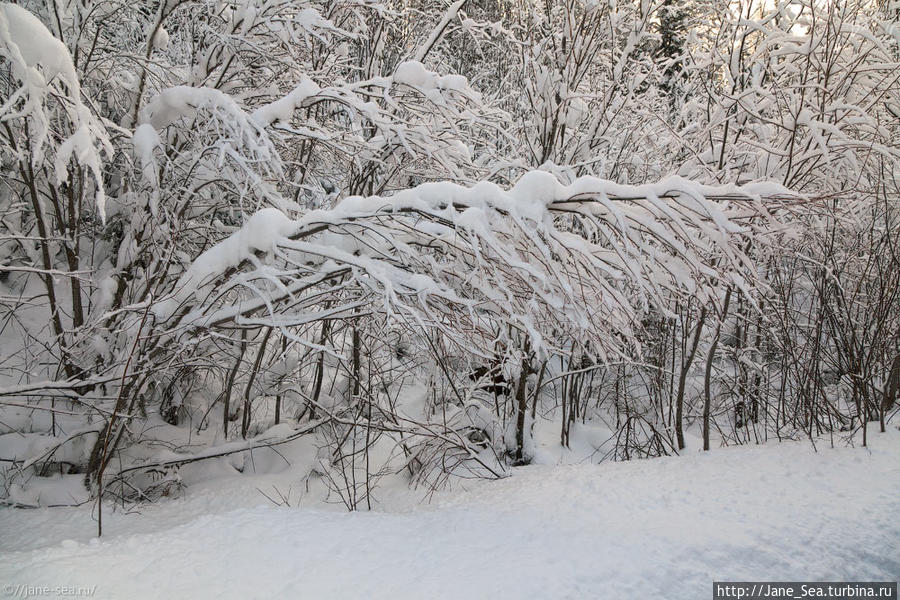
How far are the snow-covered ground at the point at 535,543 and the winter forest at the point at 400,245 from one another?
0.12 m

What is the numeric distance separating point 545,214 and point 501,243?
0.94 ft

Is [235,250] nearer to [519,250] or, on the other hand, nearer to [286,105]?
[286,105]

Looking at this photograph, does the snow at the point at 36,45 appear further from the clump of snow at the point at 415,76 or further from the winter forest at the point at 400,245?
the clump of snow at the point at 415,76

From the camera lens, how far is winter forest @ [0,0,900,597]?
326 cm

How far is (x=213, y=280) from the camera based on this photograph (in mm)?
4074

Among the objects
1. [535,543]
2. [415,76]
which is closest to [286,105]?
[415,76]

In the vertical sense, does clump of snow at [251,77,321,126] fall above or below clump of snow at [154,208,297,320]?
above

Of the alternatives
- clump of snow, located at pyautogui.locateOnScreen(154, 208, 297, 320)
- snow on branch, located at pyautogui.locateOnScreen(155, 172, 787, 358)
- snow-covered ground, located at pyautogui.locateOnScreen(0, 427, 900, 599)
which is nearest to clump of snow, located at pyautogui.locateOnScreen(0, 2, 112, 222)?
clump of snow, located at pyautogui.locateOnScreen(154, 208, 297, 320)

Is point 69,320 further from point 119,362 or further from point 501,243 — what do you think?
point 501,243

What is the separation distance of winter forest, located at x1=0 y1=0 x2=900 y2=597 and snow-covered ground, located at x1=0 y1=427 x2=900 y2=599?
0.12 meters

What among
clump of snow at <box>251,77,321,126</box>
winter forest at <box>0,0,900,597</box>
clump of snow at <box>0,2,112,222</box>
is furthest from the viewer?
clump of snow at <box>251,77,321,126</box>

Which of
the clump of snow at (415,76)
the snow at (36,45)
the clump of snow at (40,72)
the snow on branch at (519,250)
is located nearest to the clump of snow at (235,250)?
the snow on branch at (519,250)

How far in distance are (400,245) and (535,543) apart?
71.2 inches

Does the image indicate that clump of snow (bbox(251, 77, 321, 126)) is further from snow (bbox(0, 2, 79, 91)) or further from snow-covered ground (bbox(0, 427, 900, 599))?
snow-covered ground (bbox(0, 427, 900, 599))
